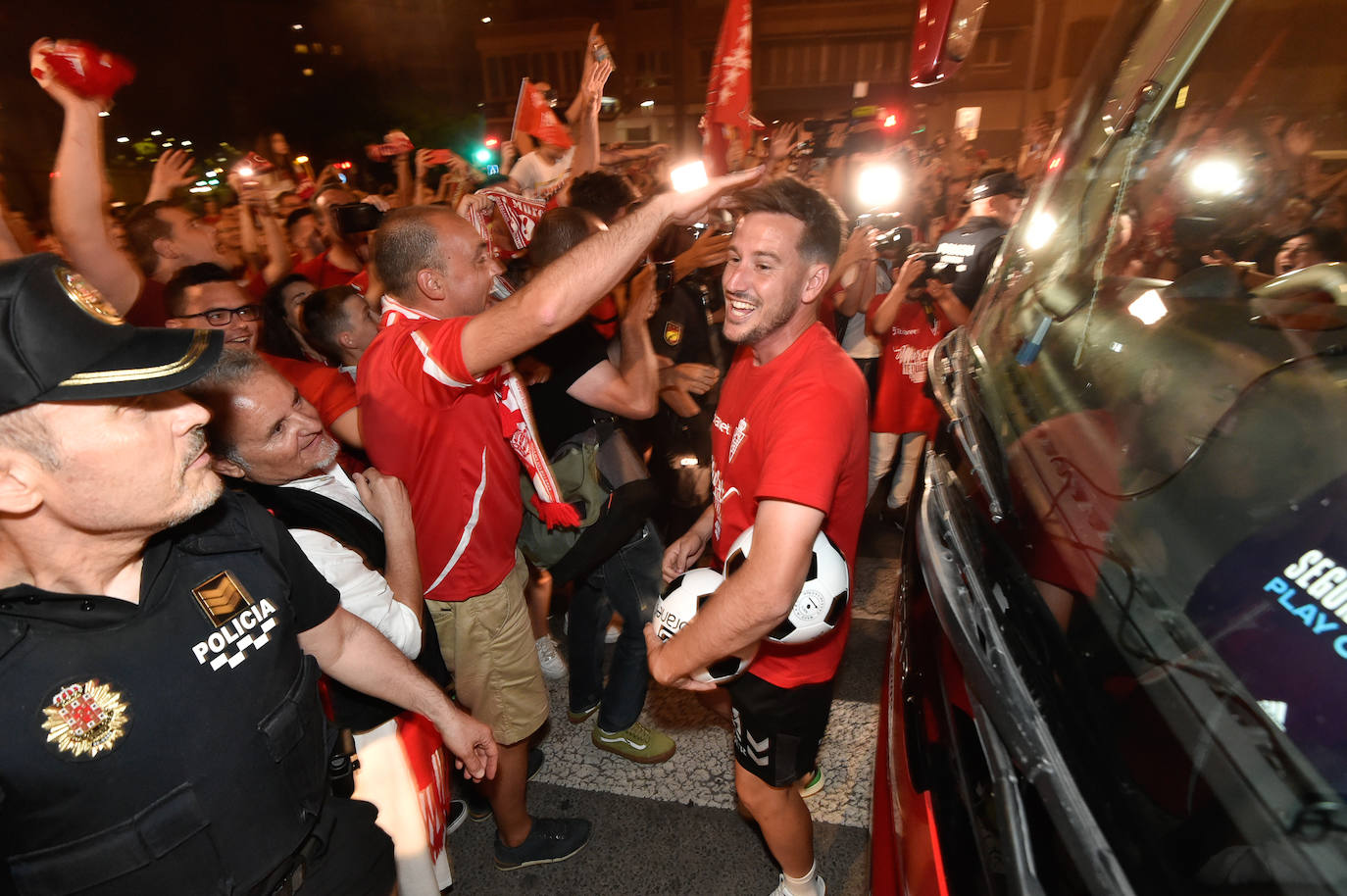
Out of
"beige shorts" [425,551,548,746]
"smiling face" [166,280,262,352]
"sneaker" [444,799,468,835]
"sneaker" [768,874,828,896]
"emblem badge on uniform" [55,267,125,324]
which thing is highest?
"emblem badge on uniform" [55,267,125,324]

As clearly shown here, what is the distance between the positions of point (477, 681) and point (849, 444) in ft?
5.42

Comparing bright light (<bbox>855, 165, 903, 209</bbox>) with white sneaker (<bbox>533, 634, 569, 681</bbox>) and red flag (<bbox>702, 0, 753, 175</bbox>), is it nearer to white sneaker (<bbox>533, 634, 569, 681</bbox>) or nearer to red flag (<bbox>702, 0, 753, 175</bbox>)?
red flag (<bbox>702, 0, 753, 175</bbox>)

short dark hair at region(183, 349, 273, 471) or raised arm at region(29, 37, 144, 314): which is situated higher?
raised arm at region(29, 37, 144, 314)

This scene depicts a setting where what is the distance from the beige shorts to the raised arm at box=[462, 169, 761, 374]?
1.16 metres

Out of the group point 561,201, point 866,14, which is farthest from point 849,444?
point 866,14

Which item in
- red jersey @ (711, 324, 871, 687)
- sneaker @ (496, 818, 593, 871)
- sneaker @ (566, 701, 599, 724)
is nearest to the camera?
red jersey @ (711, 324, 871, 687)

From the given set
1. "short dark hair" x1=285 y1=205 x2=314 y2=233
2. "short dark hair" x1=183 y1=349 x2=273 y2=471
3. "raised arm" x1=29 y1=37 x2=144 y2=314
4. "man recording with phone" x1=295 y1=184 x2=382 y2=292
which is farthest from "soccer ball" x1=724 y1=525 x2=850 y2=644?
"short dark hair" x1=285 y1=205 x2=314 y2=233

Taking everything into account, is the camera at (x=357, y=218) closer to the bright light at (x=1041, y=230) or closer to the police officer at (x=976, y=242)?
the police officer at (x=976, y=242)

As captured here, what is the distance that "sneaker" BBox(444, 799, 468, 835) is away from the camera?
300cm

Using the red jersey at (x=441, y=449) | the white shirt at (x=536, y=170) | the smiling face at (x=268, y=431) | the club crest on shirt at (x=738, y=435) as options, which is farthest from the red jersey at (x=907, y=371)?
the smiling face at (x=268, y=431)

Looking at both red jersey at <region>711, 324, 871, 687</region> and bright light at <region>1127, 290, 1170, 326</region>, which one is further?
bright light at <region>1127, 290, 1170, 326</region>

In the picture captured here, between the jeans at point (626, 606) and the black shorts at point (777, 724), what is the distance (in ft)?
3.57

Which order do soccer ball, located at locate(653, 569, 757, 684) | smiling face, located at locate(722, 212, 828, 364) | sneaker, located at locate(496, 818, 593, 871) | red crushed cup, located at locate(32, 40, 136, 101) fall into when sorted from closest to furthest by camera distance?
soccer ball, located at locate(653, 569, 757, 684)
smiling face, located at locate(722, 212, 828, 364)
sneaker, located at locate(496, 818, 593, 871)
red crushed cup, located at locate(32, 40, 136, 101)

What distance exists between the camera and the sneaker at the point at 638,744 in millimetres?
3203
